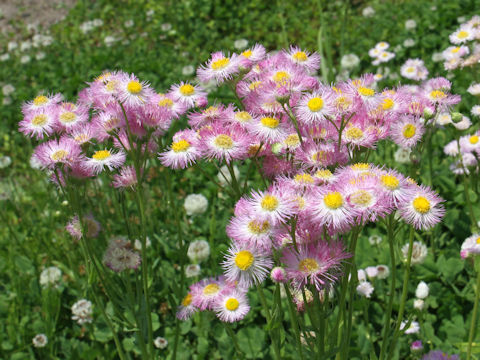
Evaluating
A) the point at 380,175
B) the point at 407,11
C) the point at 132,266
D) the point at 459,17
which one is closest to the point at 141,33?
the point at 407,11

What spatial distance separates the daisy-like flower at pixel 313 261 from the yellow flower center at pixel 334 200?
0.11 meters

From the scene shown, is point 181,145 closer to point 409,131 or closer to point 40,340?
point 409,131

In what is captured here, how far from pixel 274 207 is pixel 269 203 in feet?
0.04

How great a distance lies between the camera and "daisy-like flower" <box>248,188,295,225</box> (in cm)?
98

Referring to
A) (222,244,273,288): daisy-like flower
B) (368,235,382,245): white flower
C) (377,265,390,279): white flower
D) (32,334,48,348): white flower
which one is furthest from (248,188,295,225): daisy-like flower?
(32,334,48,348): white flower

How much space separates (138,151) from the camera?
132 cm

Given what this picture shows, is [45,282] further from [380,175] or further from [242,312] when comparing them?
[380,175]

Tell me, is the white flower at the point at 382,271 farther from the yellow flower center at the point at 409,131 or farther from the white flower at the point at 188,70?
the white flower at the point at 188,70

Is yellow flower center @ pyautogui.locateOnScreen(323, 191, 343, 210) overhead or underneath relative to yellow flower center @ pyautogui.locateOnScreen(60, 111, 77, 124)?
overhead

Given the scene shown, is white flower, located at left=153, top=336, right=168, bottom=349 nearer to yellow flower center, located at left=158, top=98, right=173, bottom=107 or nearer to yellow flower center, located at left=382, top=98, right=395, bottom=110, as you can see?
yellow flower center, located at left=158, top=98, right=173, bottom=107

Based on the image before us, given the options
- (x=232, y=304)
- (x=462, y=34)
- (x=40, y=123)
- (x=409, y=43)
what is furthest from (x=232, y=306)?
(x=409, y=43)

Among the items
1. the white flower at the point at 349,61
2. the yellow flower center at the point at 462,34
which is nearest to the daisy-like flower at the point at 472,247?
the yellow flower center at the point at 462,34

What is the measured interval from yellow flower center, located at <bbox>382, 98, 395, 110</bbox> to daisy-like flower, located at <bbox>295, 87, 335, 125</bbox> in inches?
6.1

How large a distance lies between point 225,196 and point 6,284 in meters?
1.18
